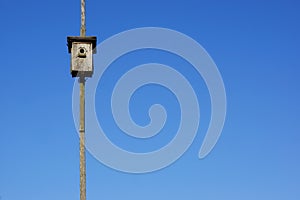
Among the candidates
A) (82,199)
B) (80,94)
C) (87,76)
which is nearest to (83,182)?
(82,199)

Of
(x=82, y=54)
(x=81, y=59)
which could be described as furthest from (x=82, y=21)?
(x=81, y=59)

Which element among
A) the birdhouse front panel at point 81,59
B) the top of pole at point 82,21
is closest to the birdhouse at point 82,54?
the birdhouse front panel at point 81,59

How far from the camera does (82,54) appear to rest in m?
12.5

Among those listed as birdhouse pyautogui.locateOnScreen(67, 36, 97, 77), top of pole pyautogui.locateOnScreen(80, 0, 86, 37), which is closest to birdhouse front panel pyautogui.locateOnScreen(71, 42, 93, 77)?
birdhouse pyautogui.locateOnScreen(67, 36, 97, 77)

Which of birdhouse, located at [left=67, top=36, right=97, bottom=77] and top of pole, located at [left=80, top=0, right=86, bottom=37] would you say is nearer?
top of pole, located at [left=80, top=0, right=86, bottom=37]

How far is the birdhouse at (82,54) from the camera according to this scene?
12.2 m

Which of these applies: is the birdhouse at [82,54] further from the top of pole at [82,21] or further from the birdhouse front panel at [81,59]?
the top of pole at [82,21]

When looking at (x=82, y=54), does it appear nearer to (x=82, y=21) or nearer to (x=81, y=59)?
(x=81, y=59)

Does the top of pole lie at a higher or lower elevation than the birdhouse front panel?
higher

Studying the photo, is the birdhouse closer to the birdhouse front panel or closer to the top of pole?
the birdhouse front panel

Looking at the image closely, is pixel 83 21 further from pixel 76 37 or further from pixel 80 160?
pixel 80 160

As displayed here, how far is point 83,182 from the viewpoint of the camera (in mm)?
10789

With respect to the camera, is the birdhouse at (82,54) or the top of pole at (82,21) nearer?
the top of pole at (82,21)

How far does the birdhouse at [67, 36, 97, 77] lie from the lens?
12188 millimetres
